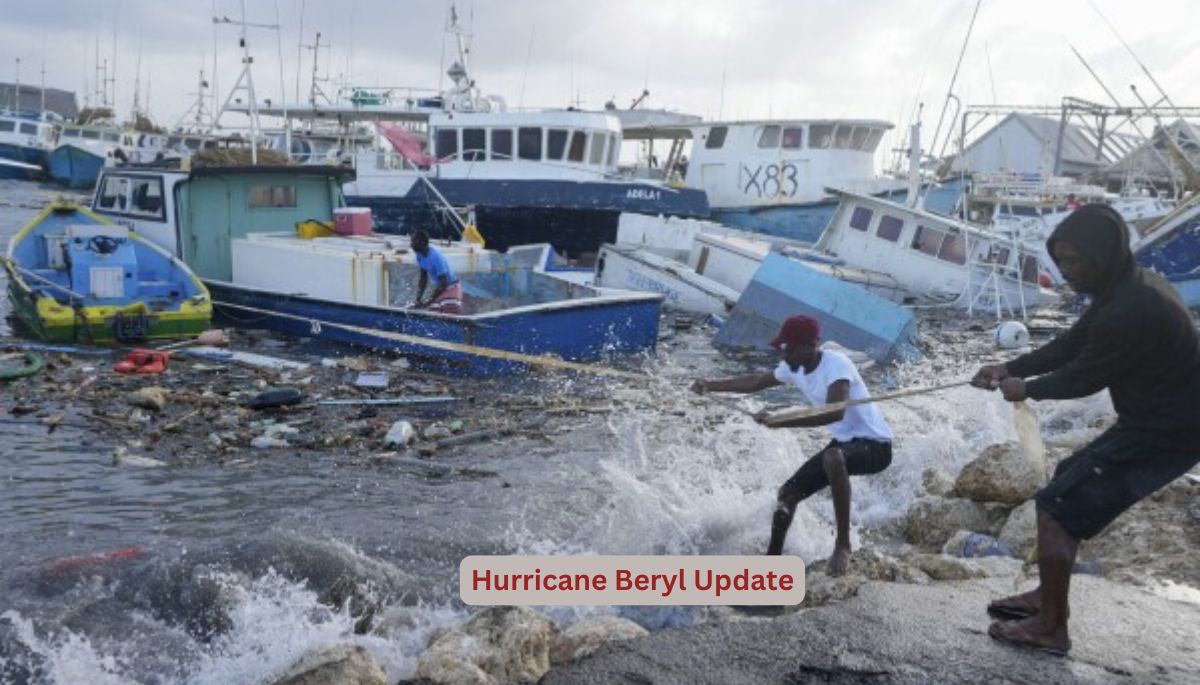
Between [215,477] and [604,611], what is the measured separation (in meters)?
4.04

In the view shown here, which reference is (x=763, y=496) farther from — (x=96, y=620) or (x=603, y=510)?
(x=96, y=620)

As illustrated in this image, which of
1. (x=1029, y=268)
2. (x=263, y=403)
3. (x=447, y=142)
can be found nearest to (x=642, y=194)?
(x=447, y=142)

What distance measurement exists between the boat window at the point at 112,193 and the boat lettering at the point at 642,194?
34.3 feet

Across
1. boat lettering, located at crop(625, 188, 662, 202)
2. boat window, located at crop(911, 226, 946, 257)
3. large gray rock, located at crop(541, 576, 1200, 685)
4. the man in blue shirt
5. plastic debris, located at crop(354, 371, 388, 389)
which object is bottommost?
plastic debris, located at crop(354, 371, 388, 389)

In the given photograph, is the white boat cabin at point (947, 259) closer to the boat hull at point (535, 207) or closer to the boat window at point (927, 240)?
the boat window at point (927, 240)

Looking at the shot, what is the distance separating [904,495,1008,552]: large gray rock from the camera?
6.64 m

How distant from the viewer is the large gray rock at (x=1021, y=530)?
5.98m

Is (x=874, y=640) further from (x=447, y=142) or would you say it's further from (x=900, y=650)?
(x=447, y=142)

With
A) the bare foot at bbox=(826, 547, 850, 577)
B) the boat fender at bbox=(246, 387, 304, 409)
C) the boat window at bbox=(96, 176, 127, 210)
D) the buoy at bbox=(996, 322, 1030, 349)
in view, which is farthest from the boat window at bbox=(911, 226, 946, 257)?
the bare foot at bbox=(826, 547, 850, 577)

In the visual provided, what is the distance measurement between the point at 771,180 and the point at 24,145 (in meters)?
38.6

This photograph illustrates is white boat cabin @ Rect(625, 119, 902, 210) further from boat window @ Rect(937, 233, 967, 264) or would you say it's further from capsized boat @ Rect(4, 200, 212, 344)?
capsized boat @ Rect(4, 200, 212, 344)

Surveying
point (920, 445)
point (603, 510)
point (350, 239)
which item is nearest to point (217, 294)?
point (350, 239)

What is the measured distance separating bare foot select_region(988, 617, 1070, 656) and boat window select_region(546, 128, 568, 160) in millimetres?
19640

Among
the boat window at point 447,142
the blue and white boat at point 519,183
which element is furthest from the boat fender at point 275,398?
the boat window at point 447,142
